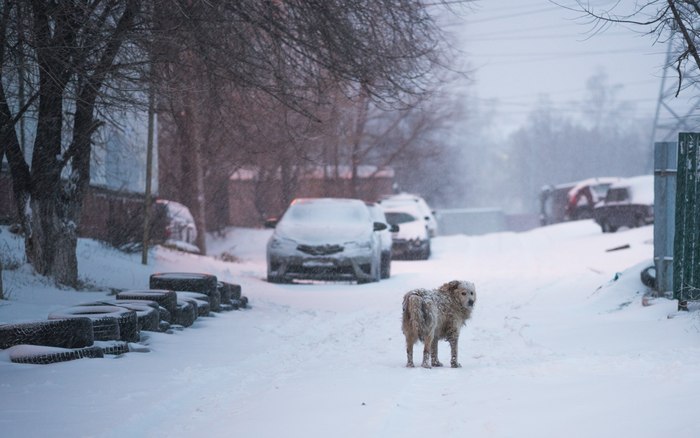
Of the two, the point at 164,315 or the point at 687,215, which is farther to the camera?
the point at 164,315

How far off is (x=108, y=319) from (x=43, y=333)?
899 millimetres

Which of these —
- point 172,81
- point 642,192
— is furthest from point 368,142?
point 172,81

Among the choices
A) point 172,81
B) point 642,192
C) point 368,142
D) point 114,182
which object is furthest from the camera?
point 368,142

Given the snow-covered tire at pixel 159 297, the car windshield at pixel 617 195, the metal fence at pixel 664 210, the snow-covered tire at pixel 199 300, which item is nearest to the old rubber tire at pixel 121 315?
the snow-covered tire at pixel 159 297

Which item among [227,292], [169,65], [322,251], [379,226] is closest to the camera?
[169,65]

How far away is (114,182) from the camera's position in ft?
86.4

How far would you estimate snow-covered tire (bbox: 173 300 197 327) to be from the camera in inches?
463

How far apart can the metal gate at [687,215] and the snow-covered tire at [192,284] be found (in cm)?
644

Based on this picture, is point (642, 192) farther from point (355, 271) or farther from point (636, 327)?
point (636, 327)

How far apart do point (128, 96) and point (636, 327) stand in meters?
6.55

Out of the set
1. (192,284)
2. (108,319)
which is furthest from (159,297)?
(108,319)

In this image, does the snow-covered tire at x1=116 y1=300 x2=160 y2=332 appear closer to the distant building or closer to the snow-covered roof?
the distant building

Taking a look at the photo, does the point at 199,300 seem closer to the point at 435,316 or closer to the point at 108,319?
the point at 108,319

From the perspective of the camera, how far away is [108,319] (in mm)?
9203
